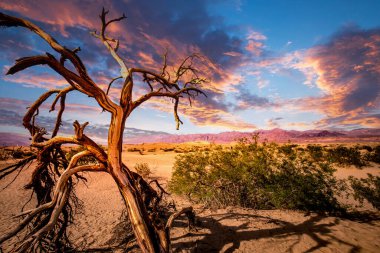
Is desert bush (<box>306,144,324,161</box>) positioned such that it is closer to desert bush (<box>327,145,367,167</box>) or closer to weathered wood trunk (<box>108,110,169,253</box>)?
weathered wood trunk (<box>108,110,169,253</box>)

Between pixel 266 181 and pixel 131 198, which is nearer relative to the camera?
pixel 131 198

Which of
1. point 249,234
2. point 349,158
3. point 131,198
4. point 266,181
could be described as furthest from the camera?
point 349,158

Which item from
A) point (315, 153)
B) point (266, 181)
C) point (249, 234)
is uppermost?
point (315, 153)

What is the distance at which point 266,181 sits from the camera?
8109 mm

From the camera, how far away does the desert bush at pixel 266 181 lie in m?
7.59

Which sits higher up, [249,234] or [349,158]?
[349,158]

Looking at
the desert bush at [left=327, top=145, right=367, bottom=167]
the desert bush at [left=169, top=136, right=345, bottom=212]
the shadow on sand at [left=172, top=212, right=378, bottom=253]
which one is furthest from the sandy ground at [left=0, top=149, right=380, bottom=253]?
the desert bush at [left=327, top=145, right=367, bottom=167]

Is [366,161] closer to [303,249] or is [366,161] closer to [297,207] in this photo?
[297,207]

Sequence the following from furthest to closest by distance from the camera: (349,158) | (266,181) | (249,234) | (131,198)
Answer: (349,158), (266,181), (249,234), (131,198)

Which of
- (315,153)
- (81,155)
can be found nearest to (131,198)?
(81,155)

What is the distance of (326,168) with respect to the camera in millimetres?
7652

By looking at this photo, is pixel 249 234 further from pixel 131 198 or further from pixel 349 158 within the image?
pixel 349 158

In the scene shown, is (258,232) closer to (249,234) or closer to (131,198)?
(249,234)

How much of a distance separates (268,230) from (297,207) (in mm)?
2612
